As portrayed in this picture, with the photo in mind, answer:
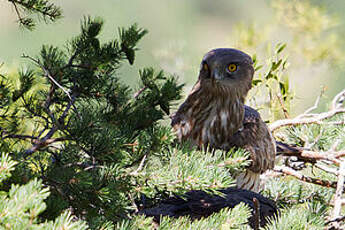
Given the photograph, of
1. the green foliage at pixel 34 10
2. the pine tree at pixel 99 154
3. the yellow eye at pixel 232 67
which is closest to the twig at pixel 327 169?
the pine tree at pixel 99 154

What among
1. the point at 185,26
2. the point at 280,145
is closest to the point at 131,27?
the point at 280,145

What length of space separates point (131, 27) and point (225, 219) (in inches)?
28.5

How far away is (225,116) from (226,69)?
197 mm

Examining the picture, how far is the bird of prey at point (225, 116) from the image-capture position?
6.22 feet

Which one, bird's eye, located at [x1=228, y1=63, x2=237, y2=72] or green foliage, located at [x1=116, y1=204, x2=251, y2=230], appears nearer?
green foliage, located at [x1=116, y1=204, x2=251, y2=230]

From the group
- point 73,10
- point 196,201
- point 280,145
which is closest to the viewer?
point 196,201

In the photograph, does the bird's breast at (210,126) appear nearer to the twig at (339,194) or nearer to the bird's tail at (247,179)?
the bird's tail at (247,179)

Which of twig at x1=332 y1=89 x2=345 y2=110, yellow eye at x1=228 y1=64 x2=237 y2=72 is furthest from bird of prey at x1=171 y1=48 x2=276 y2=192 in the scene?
twig at x1=332 y1=89 x2=345 y2=110

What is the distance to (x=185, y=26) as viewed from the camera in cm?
3275

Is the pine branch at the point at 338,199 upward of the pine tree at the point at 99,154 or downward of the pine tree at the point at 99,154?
downward

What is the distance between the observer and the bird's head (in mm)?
1875

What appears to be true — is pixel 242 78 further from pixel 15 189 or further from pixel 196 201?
pixel 15 189

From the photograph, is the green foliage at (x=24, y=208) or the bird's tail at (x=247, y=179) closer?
the green foliage at (x=24, y=208)

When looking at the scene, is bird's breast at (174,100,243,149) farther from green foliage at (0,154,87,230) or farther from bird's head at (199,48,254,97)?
green foliage at (0,154,87,230)
